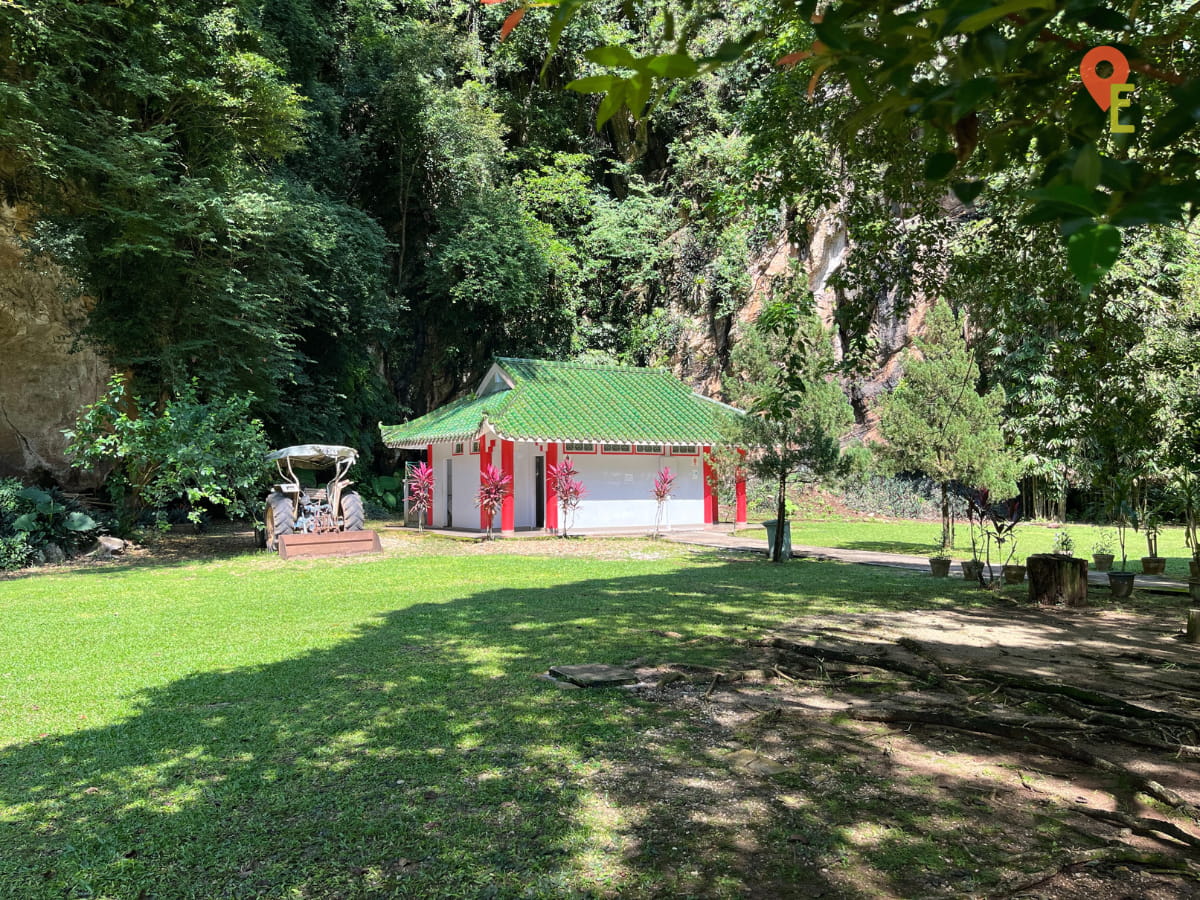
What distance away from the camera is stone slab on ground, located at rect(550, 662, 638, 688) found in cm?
500

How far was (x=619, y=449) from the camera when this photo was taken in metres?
20.2

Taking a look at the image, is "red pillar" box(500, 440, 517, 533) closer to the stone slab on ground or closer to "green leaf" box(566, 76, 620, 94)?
the stone slab on ground

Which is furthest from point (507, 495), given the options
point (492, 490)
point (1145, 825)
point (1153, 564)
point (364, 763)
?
point (1145, 825)

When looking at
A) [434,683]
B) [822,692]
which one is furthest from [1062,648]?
[434,683]

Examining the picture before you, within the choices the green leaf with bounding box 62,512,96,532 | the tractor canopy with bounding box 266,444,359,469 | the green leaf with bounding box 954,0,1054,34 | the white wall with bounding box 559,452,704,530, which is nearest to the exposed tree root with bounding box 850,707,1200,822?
the green leaf with bounding box 954,0,1054,34

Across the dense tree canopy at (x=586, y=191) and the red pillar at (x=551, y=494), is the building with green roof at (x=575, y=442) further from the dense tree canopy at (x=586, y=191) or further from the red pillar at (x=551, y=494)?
the dense tree canopy at (x=586, y=191)

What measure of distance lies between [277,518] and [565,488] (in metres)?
6.66

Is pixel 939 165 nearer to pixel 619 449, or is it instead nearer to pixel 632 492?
pixel 619 449

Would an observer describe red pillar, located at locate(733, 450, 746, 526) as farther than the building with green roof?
No

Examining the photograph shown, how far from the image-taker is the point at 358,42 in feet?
85.5

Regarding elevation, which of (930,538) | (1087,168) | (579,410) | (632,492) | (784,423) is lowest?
(930,538)

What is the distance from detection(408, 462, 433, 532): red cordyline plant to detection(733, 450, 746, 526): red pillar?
8.40 m

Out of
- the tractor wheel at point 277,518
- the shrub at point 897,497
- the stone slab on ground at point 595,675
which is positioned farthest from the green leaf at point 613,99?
the shrub at point 897,497

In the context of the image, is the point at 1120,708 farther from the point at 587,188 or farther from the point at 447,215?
Result: the point at 587,188
